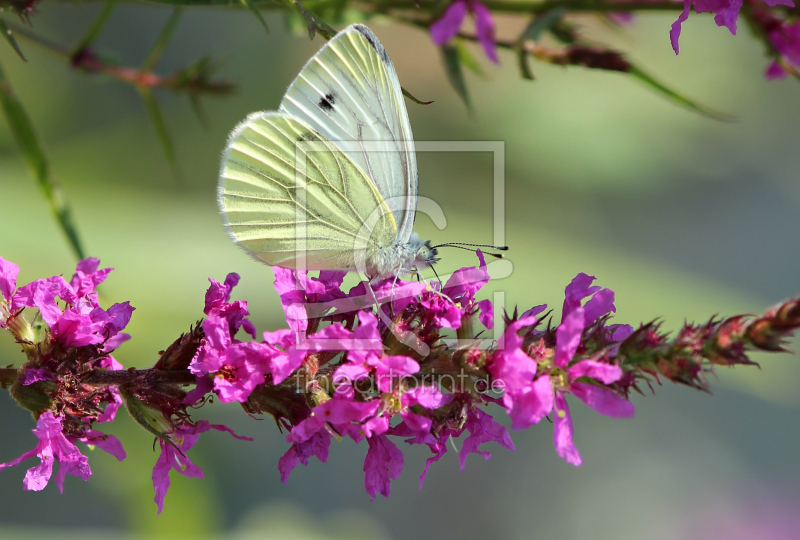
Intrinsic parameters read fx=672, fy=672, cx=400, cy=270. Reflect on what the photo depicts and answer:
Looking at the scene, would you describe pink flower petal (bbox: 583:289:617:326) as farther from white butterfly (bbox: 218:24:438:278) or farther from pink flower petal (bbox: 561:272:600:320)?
white butterfly (bbox: 218:24:438:278)

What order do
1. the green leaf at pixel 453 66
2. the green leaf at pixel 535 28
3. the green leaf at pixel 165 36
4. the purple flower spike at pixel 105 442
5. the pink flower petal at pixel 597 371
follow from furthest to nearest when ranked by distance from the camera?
1. the green leaf at pixel 165 36
2. the green leaf at pixel 453 66
3. the green leaf at pixel 535 28
4. the purple flower spike at pixel 105 442
5. the pink flower petal at pixel 597 371

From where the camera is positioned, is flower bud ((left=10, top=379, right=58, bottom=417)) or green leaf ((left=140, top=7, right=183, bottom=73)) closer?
flower bud ((left=10, top=379, right=58, bottom=417))

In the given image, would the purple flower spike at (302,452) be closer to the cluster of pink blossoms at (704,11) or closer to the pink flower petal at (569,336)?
the pink flower petal at (569,336)

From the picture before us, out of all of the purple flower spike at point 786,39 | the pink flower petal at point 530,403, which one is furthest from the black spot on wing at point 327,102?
the purple flower spike at point 786,39

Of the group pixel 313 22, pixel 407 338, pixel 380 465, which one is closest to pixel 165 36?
pixel 313 22

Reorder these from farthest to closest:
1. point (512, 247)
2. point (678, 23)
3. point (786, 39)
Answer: point (512, 247)
point (786, 39)
point (678, 23)

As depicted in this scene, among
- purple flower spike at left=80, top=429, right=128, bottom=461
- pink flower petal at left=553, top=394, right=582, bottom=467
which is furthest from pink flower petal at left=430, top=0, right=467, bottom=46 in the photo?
purple flower spike at left=80, top=429, right=128, bottom=461

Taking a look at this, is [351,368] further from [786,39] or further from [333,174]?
[786,39]
